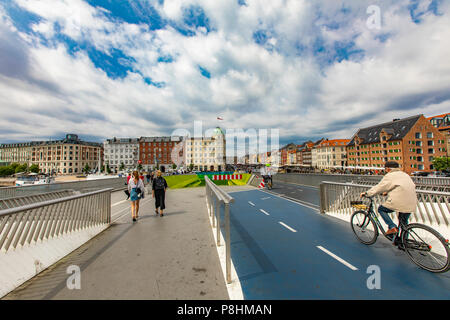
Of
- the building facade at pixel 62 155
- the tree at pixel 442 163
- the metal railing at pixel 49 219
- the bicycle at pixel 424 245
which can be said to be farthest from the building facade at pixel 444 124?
the building facade at pixel 62 155

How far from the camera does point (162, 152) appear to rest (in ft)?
310

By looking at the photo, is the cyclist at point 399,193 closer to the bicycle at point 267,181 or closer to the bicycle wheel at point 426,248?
the bicycle wheel at point 426,248

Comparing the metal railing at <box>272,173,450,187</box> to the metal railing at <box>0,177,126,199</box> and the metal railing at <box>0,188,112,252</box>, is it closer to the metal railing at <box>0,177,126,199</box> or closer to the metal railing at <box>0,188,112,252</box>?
the metal railing at <box>0,188,112,252</box>

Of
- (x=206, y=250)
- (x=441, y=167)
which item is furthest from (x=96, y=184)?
(x=441, y=167)

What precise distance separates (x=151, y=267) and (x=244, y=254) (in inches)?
69.2

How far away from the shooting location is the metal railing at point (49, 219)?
2863 millimetres

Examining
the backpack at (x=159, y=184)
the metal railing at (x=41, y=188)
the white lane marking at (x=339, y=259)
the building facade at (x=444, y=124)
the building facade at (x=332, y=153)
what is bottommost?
the white lane marking at (x=339, y=259)

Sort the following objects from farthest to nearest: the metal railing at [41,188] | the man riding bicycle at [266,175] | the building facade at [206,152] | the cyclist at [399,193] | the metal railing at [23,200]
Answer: the building facade at [206,152] → the man riding bicycle at [266,175] → the metal railing at [41,188] → the metal railing at [23,200] → the cyclist at [399,193]

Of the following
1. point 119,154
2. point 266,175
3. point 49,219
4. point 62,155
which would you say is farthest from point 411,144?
point 62,155

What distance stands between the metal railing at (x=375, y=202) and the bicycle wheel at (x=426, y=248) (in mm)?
1028

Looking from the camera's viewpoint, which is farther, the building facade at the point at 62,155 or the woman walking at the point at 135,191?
the building facade at the point at 62,155

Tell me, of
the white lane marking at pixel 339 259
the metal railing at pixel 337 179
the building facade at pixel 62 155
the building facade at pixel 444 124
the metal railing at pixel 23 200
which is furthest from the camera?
the building facade at pixel 62 155

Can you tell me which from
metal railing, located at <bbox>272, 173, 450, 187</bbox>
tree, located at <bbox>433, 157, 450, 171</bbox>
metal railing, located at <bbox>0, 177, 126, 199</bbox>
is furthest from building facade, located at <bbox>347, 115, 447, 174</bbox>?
metal railing, located at <bbox>0, 177, 126, 199</bbox>
